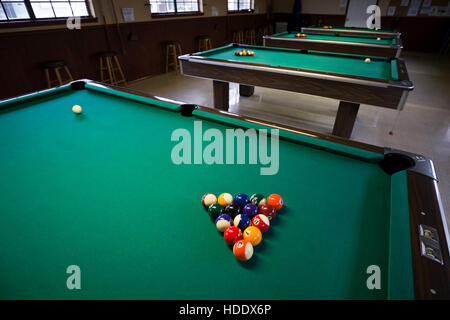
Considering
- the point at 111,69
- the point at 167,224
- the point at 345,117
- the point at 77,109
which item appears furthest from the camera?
the point at 111,69

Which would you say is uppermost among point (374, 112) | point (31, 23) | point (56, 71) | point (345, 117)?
point (31, 23)

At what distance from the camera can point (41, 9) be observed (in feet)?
11.0

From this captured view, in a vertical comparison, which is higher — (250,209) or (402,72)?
(402,72)

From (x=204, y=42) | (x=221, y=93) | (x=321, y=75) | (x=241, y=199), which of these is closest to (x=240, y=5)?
(x=204, y=42)

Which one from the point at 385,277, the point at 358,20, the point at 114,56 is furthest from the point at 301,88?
the point at 358,20

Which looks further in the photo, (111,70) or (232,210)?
(111,70)

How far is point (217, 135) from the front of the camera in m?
1.30

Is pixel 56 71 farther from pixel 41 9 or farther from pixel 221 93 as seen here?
pixel 221 93

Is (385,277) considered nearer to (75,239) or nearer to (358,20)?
(75,239)

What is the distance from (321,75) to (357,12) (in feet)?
25.5

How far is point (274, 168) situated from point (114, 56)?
4.14 meters

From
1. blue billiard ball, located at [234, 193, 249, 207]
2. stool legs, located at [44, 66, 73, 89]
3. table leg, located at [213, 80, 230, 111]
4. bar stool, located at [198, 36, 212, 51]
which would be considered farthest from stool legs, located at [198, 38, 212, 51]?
blue billiard ball, located at [234, 193, 249, 207]

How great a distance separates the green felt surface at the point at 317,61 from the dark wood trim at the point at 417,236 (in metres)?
1.59

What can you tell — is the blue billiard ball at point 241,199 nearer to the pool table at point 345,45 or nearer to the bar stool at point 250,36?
the pool table at point 345,45
